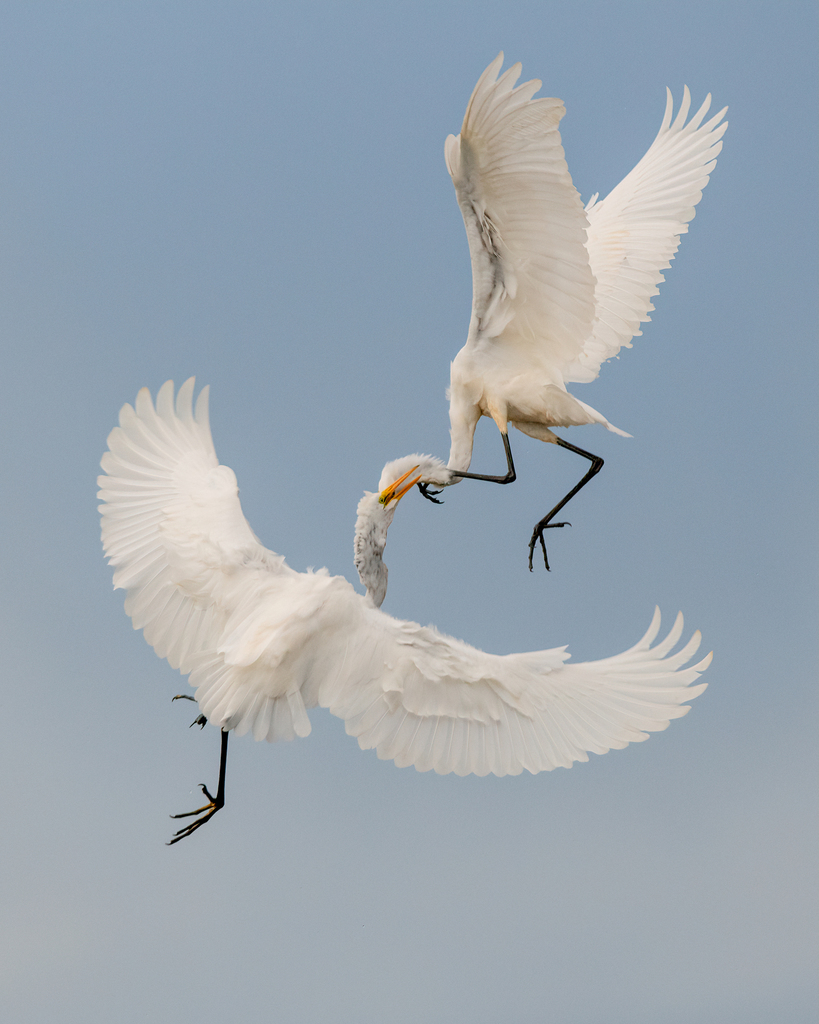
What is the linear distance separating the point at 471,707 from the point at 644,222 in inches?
150

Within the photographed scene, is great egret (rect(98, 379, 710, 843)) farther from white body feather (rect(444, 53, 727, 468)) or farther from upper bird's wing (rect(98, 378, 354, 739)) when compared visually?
white body feather (rect(444, 53, 727, 468))

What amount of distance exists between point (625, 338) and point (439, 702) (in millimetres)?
2999

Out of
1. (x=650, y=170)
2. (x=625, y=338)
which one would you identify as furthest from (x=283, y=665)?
(x=650, y=170)

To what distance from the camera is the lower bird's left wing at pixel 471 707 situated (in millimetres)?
5582

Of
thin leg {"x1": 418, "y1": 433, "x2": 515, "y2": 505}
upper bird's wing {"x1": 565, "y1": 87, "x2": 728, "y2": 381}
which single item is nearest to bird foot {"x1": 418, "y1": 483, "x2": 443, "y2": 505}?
thin leg {"x1": 418, "y1": 433, "x2": 515, "y2": 505}

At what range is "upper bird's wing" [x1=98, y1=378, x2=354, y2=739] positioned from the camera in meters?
5.63

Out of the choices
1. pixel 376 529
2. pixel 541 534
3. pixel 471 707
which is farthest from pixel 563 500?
pixel 471 707

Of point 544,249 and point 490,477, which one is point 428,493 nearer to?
point 490,477

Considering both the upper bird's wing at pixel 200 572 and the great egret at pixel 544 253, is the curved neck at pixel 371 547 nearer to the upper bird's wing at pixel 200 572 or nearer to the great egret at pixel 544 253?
the upper bird's wing at pixel 200 572

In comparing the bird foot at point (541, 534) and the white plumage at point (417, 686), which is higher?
the bird foot at point (541, 534)

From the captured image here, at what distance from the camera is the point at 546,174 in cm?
585

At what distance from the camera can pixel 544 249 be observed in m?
6.24

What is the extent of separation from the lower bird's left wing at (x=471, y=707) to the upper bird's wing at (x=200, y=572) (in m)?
0.29

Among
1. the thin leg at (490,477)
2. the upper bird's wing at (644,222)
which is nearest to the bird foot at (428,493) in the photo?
the thin leg at (490,477)
